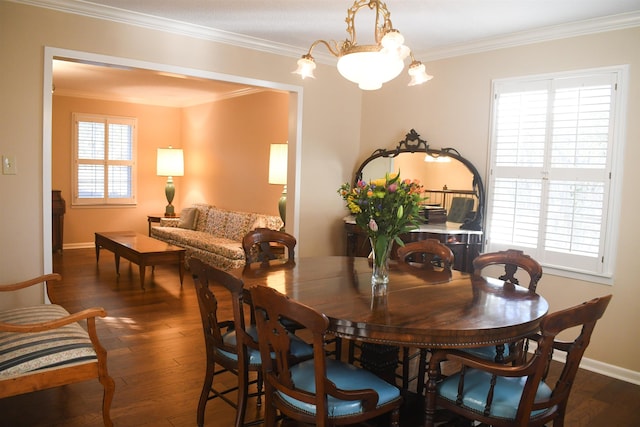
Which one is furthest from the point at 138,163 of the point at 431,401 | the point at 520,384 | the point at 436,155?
the point at 520,384

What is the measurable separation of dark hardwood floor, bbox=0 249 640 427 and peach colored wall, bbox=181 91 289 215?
238 cm

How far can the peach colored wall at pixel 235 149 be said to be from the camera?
272 inches

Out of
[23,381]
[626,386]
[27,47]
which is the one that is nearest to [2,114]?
[27,47]

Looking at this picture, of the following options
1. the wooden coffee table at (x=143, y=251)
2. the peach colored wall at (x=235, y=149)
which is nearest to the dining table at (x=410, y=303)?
the wooden coffee table at (x=143, y=251)

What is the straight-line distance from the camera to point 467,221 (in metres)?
4.41

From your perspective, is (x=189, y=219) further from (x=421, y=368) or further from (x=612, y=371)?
(x=612, y=371)

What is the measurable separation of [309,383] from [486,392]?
2.48 ft

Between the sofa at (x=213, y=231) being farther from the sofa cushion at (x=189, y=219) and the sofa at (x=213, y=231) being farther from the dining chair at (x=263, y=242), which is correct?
the dining chair at (x=263, y=242)

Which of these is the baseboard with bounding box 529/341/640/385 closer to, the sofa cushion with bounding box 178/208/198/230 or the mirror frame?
the mirror frame

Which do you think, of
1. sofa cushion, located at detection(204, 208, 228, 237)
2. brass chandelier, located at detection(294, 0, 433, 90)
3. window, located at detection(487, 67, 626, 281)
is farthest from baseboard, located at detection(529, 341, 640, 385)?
sofa cushion, located at detection(204, 208, 228, 237)

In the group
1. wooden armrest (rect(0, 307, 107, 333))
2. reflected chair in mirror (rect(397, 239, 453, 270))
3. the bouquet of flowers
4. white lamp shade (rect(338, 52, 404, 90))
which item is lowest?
wooden armrest (rect(0, 307, 107, 333))

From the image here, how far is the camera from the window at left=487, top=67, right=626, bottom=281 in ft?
12.0

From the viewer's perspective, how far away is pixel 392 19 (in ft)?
12.5

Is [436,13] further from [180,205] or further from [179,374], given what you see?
[180,205]
